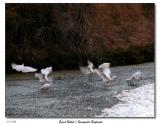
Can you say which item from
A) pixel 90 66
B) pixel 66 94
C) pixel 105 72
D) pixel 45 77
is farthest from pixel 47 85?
pixel 105 72

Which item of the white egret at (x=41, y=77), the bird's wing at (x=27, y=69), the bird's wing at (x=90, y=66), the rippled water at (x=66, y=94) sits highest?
the bird's wing at (x=90, y=66)

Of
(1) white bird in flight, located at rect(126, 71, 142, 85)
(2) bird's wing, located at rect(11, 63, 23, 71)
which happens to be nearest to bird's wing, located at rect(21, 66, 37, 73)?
(2) bird's wing, located at rect(11, 63, 23, 71)

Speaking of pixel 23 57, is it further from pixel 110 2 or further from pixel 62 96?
pixel 110 2

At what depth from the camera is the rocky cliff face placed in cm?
655

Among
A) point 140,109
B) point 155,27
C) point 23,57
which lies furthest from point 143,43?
point 23,57

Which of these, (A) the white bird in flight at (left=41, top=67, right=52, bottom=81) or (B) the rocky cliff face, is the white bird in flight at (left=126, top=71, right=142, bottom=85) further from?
(A) the white bird in flight at (left=41, top=67, right=52, bottom=81)

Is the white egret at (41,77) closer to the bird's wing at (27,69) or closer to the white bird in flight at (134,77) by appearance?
the bird's wing at (27,69)

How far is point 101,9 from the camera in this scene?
6.53 meters

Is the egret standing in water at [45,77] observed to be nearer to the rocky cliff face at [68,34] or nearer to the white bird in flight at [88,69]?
the rocky cliff face at [68,34]

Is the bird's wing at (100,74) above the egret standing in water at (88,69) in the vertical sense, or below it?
below

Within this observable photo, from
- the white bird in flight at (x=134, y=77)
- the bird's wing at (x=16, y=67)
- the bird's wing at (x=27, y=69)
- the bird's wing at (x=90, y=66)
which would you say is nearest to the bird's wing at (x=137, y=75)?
the white bird in flight at (x=134, y=77)

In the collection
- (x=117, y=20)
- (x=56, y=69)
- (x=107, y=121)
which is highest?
(x=117, y=20)

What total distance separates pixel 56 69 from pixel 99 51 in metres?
0.44

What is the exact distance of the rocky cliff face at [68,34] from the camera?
21.5 ft
